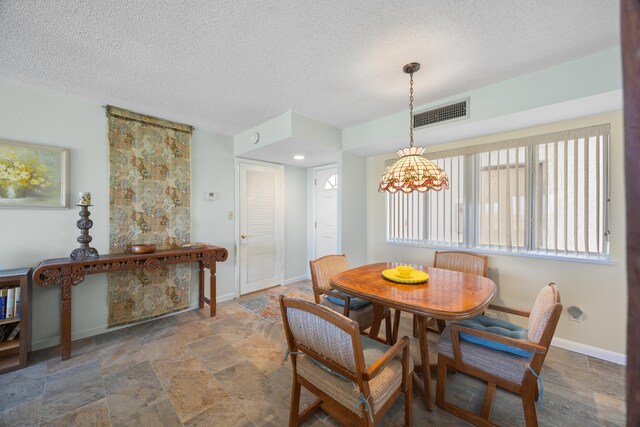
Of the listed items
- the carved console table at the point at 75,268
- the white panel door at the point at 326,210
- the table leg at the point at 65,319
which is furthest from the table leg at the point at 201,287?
the white panel door at the point at 326,210

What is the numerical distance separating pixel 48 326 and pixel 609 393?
4827 mm

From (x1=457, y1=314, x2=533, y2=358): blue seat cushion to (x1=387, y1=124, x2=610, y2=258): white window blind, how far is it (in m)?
1.21

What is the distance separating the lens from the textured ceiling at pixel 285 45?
5.04 feet

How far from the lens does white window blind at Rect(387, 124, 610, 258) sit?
234 centimetres

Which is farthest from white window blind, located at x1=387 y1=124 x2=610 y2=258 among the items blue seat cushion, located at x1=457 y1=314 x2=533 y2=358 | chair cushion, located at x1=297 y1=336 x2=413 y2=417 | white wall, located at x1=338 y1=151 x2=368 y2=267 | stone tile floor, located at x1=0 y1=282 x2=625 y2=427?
chair cushion, located at x1=297 y1=336 x2=413 y2=417

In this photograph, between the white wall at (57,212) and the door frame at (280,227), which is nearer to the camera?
the white wall at (57,212)

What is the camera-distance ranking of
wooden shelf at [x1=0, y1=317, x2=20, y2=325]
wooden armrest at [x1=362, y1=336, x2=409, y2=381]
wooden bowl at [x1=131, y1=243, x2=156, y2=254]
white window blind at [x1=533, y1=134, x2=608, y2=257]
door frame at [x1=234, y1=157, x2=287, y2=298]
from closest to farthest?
wooden armrest at [x1=362, y1=336, x2=409, y2=381] → wooden shelf at [x1=0, y1=317, x2=20, y2=325] → white window blind at [x1=533, y1=134, x2=608, y2=257] → wooden bowl at [x1=131, y1=243, x2=156, y2=254] → door frame at [x1=234, y1=157, x2=287, y2=298]

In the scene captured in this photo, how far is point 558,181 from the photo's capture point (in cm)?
249

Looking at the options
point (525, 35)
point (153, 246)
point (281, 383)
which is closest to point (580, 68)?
point (525, 35)

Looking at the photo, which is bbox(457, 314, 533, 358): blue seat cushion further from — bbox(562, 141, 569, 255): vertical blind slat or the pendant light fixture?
bbox(562, 141, 569, 255): vertical blind slat

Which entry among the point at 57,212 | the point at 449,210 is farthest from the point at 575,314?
the point at 57,212

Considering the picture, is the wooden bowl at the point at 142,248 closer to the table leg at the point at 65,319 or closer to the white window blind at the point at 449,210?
the table leg at the point at 65,319

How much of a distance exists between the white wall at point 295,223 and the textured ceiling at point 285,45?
2.12 meters

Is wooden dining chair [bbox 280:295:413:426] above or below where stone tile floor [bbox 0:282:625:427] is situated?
above
